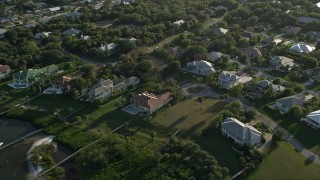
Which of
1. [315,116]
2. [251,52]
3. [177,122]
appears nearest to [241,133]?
[177,122]

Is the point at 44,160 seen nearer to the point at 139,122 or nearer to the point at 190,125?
the point at 139,122

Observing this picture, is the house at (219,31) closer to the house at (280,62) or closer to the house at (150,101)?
the house at (280,62)

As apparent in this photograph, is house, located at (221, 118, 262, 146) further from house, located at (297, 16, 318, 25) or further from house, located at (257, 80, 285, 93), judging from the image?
house, located at (297, 16, 318, 25)

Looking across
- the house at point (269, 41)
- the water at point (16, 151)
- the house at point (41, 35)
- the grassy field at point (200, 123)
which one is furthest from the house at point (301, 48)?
the house at point (41, 35)

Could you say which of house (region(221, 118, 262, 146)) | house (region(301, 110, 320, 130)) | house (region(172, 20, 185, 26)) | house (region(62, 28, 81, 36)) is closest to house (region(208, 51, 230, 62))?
house (region(172, 20, 185, 26))

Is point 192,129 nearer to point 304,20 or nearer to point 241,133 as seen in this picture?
point 241,133

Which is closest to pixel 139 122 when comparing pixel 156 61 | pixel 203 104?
pixel 203 104
